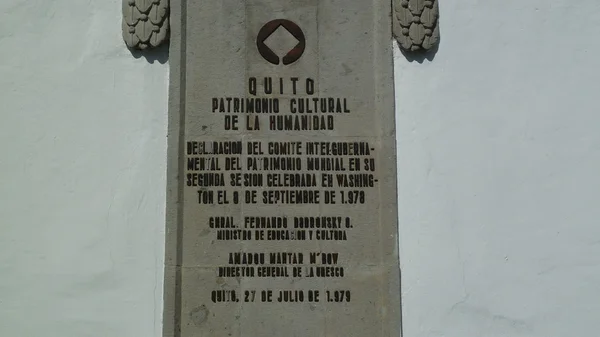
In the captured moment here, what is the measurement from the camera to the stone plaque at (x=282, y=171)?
5020 mm

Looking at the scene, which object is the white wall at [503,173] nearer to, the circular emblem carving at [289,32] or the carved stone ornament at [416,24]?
the carved stone ornament at [416,24]

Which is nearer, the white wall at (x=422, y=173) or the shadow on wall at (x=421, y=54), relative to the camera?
the white wall at (x=422, y=173)

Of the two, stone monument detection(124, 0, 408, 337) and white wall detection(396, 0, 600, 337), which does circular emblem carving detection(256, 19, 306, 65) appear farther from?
white wall detection(396, 0, 600, 337)

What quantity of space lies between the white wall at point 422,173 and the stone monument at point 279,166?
17cm

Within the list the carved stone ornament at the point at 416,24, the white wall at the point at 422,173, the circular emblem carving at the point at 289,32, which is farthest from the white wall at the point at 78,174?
the carved stone ornament at the point at 416,24

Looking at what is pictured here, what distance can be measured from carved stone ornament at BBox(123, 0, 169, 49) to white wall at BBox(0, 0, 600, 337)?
125 millimetres

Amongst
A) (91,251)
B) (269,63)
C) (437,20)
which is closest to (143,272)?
(91,251)

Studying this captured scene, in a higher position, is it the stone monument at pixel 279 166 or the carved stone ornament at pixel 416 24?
the carved stone ornament at pixel 416 24

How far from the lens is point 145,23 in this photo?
527cm

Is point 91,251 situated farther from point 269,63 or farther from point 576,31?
point 576,31

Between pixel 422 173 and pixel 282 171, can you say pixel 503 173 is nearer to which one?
pixel 422 173

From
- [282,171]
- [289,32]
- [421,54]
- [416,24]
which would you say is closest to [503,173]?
[421,54]

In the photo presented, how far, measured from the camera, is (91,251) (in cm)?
507

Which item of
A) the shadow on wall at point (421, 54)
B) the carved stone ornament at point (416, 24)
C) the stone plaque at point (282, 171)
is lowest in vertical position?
the stone plaque at point (282, 171)
